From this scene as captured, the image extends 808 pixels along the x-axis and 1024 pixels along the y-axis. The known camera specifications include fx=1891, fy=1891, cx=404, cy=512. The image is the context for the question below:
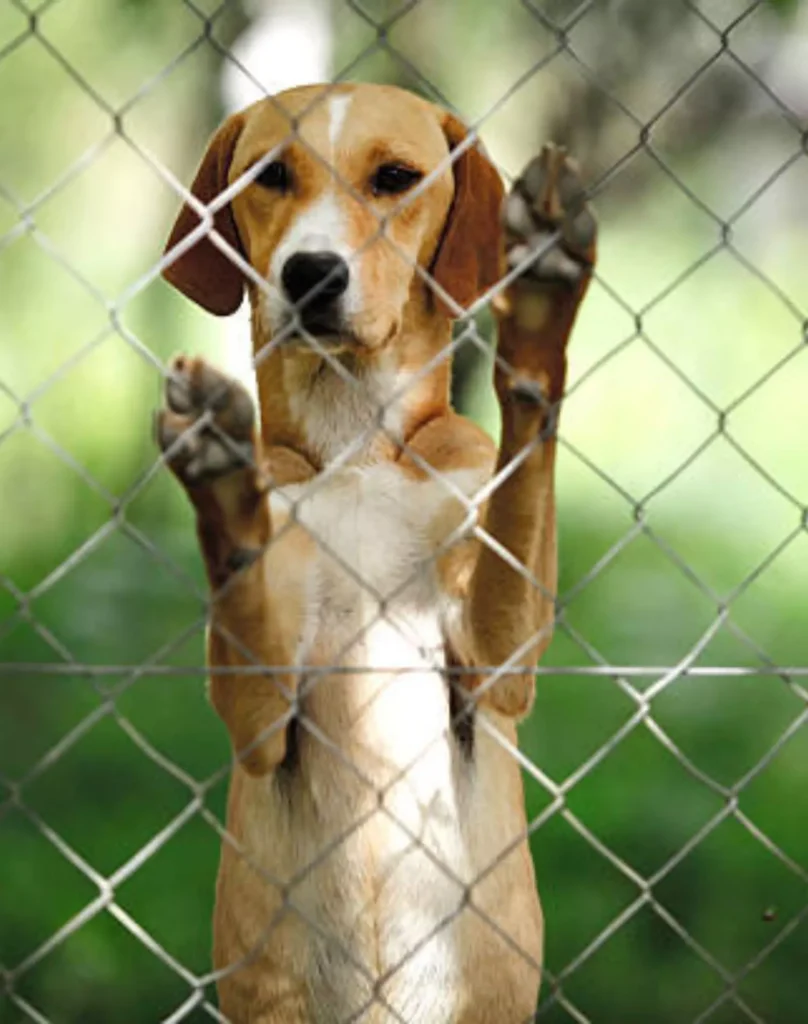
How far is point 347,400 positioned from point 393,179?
1.12 feet

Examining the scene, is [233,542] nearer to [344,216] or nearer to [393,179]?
[344,216]

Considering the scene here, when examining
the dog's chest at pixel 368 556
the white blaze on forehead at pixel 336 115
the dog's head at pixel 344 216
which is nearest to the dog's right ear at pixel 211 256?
the dog's head at pixel 344 216

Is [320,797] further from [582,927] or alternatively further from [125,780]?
[125,780]

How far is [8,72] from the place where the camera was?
6250 millimetres

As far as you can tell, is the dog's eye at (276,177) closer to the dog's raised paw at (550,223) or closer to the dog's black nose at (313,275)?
the dog's black nose at (313,275)

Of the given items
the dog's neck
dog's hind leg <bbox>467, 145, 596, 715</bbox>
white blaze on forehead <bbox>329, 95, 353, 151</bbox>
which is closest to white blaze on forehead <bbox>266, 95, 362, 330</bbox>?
white blaze on forehead <bbox>329, 95, 353, 151</bbox>

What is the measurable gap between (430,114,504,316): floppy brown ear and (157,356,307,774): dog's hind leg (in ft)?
1.95

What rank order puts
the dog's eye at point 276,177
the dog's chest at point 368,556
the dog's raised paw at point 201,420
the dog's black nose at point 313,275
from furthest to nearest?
1. the dog's chest at point 368,556
2. the dog's eye at point 276,177
3. the dog's black nose at point 313,275
4. the dog's raised paw at point 201,420

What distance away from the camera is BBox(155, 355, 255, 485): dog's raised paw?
2.25 metres

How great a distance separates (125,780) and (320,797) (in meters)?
2.35

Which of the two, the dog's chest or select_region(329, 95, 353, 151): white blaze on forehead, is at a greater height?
select_region(329, 95, 353, 151): white blaze on forehead

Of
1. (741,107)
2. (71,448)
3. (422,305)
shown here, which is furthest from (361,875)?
(71,448)

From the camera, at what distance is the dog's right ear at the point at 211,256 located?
2.88 metres

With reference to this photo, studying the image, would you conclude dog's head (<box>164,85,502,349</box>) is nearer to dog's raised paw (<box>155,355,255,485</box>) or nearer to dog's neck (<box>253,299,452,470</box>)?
dog's neck (<box>253,299,452,470</box>)
